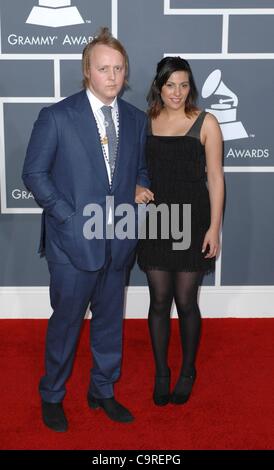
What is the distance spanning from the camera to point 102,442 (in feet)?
8.61

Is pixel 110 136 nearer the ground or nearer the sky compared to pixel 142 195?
nearer the sky

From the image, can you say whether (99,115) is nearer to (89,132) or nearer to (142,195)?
(89,132)

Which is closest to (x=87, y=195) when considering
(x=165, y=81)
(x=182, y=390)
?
(x=165, y=81)

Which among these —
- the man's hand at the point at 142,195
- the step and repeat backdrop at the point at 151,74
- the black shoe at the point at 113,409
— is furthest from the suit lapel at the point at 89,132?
the step and repeat backdrop at the point at 151,74

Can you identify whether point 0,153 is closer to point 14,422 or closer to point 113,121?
point 113,121

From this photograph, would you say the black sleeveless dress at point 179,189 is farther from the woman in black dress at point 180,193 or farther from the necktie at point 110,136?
the necktie at point 110,136

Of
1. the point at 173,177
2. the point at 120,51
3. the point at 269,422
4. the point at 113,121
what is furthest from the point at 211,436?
the point at 120,51

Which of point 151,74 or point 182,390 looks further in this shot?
point 151,74

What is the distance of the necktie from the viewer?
2525 millimetres

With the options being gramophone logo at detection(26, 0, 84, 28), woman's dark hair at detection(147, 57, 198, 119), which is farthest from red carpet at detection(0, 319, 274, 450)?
gramophone logo at detection(26, 0, 84, 28)

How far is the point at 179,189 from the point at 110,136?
0.44m

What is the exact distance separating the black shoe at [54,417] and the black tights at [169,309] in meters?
0.51

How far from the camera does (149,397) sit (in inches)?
120

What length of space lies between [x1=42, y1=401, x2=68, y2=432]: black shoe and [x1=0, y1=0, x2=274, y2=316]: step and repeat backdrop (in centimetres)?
127
